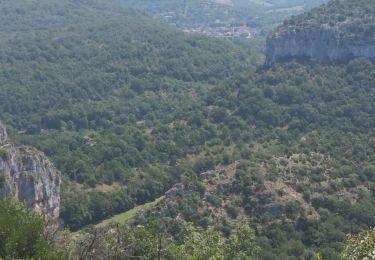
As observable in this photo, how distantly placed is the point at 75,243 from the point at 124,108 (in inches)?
3739

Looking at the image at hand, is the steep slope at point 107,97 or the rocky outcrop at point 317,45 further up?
the rocky outcrop at point 317,45

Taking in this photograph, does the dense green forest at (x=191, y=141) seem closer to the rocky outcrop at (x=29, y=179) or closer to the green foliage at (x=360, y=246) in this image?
the green foliage at (x=360, y=246)

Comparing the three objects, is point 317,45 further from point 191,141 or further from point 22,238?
point 22,238

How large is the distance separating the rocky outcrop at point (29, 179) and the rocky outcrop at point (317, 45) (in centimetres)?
5697

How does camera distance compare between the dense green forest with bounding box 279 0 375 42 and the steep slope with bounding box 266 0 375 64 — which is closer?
the steep slope with bounding box 266 0 375 64

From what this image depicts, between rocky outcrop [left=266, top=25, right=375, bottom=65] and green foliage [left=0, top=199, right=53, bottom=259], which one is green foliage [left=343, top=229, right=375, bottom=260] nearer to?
green foliage [left=0, top=199, right=53, bottom=259]

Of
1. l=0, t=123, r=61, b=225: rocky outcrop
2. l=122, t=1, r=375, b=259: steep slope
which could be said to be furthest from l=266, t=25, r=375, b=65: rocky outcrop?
l=0, t=123, r=61, b=225: rocky outcrop

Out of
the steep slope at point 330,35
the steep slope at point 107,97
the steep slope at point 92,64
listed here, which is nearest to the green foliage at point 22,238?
the steep slope at point 107,97

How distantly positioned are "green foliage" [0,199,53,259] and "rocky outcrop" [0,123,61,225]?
1839 centimetres

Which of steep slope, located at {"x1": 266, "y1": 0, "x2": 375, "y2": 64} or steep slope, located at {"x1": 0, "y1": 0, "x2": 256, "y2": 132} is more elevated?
steep slope, located at {"x1": 266, "y1": 0, "x2": 375, "y2": 64}

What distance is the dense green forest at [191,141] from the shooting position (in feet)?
184

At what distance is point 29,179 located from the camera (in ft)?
196

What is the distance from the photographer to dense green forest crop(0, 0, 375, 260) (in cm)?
5606

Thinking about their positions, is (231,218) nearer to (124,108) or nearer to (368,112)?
(368,112)
